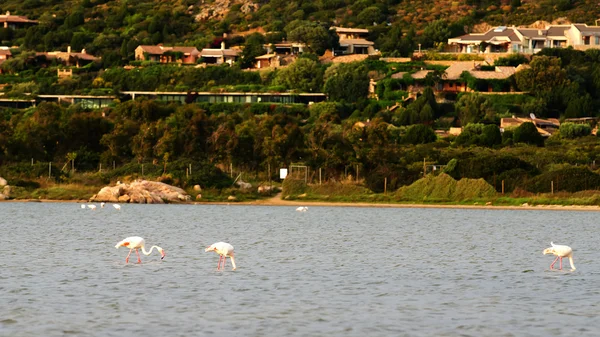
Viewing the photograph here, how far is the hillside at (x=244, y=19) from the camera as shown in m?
151

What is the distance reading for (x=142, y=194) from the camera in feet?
250

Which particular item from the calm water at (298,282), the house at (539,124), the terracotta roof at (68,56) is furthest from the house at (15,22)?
the calm water at (298,282)

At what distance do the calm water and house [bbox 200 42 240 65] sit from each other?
81.1 m

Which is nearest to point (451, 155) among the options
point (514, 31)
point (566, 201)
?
point (566, 201)

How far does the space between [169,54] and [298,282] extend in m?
110

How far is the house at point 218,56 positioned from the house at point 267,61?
316 centimetres

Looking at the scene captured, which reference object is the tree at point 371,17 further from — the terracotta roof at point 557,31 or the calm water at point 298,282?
the calm water at point 298,282

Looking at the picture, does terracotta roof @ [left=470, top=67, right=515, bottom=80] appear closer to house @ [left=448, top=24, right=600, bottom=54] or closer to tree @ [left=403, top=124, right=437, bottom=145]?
house @ [left=448, top=24, right=600, bottom=54]

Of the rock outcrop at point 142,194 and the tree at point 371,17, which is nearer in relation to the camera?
the rock outcrop at point 142,194

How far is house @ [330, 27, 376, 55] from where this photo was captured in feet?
470

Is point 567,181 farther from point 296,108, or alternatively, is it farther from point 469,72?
point 469,72

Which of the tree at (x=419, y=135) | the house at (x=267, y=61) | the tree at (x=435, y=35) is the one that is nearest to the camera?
the tree at (x=419, y=135)

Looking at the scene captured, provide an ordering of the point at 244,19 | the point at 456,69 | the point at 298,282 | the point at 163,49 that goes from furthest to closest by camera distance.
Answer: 1. the point at 244,19
2. the point at 163,49
3. the point at 456,69
4. the point at 298,282

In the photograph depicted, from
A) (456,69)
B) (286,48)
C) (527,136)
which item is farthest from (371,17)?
(527,136)
